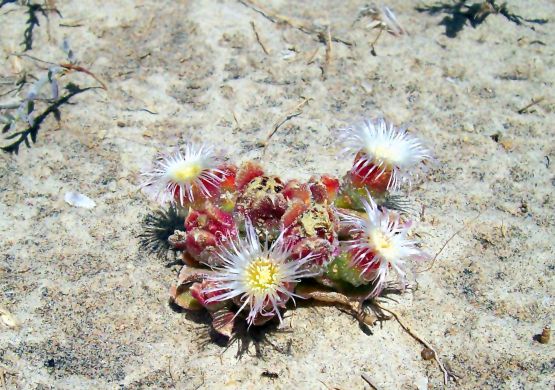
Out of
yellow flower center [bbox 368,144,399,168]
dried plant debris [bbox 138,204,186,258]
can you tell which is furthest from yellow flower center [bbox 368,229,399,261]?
dried plant debris [bbox 138,204,186,258]

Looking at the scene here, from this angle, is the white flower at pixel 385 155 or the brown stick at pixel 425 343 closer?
the brown stick at pixel 425 343

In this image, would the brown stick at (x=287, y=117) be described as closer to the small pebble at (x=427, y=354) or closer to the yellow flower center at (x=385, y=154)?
the yellow flower center at (x=385, y=154)

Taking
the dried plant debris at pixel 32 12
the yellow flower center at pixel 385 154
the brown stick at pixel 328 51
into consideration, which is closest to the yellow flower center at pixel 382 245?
the yellow flower center at pixel 385 154

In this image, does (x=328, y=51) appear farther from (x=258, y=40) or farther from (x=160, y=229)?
(x=160, y=229)

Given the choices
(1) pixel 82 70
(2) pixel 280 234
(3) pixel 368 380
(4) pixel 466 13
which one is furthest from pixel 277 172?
(4) pixel 466 13

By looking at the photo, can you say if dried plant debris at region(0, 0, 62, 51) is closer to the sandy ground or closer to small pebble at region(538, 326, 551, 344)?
the sandy ground

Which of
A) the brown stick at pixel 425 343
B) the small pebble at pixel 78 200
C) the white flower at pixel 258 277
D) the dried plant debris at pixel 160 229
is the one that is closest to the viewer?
the white flower at pixel 258 277

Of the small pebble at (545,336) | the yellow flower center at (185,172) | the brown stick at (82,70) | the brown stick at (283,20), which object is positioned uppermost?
the brown stick at (283,20)

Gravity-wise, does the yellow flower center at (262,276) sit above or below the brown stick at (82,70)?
above
